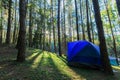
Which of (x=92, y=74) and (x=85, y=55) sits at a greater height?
(x=85, y=55)

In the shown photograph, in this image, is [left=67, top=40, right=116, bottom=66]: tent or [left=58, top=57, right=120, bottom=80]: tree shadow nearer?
[left=58, top=57, right=120, bottom=80]: tree shadow

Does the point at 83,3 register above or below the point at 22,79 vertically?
above

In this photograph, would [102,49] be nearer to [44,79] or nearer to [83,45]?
[83,45]

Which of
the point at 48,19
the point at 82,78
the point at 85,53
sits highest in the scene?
the point at 48,19

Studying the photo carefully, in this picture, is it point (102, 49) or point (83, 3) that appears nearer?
point (102, 49)

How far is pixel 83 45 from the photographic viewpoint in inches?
541

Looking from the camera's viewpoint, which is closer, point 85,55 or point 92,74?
point 92,74

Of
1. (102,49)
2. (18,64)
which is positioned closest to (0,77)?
(18,64)

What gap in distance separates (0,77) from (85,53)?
6732 mm

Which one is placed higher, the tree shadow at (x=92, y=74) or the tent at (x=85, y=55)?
the tent at (x=85, y=55)

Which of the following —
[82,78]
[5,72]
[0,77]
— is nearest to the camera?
[0,77]

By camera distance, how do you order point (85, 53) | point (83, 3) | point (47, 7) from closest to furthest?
point (85, 53)
point (83, 3)
point (47, 7)

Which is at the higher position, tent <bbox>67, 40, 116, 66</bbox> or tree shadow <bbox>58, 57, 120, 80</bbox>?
tent <bbox>67, 40, 116, 66</bbox>

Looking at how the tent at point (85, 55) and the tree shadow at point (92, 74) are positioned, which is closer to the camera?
the tree shadow at point (92, 74)
